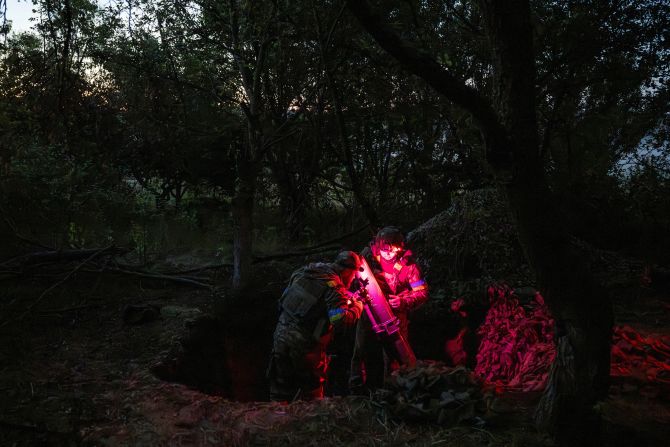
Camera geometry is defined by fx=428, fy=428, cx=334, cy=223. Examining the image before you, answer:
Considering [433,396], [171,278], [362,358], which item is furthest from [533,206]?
[171,278]

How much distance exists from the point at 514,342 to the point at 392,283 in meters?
1.80

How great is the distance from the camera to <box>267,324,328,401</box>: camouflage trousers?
5.25 metres

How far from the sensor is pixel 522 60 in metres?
2.77

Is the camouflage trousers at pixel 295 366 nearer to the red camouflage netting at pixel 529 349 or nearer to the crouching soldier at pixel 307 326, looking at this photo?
the crouching soldier at pixel 307 326

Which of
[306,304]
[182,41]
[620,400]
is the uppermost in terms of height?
[182,41]

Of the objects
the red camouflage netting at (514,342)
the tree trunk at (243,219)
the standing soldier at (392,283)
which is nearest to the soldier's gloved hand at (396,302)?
the standing soldier at (392,283)

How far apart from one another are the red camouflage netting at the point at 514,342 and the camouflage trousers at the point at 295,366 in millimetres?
2118

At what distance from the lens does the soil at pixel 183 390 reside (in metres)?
3.34

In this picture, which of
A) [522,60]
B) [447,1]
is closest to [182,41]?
[447,1]

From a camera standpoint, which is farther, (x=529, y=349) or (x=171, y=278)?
(x=171, y=278)

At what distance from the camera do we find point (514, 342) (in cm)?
570

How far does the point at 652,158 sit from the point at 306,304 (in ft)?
28.0

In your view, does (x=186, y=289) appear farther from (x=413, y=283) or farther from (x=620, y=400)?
(x=620, y=400)

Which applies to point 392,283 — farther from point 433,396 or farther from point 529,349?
point 433,396
